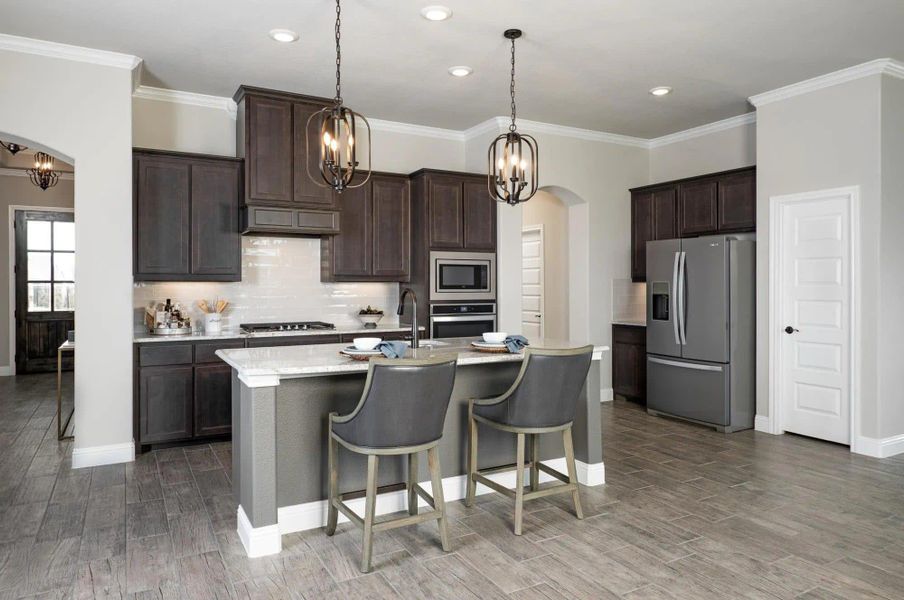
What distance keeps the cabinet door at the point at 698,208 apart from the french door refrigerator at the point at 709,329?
386 millimetres

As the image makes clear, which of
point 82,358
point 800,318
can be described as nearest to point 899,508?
point 800,318

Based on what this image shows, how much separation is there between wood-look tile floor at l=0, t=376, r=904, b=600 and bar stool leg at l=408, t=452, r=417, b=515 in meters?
0.12

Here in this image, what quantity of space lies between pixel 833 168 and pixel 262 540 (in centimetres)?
493

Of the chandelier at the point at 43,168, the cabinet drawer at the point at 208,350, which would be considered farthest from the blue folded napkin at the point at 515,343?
the chandelier at the point at 43,168

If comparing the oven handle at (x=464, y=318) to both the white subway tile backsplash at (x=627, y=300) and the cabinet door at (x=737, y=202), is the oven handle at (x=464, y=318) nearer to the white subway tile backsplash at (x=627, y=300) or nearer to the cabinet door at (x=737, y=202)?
the white subway tile backsplash at (x=627, y=300)

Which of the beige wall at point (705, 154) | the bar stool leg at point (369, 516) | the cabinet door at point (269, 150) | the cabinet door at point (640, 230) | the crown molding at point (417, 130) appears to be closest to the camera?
the bar stool leg at point (369, 516)

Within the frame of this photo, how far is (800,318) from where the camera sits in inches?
208

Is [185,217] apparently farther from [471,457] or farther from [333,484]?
[471,457]

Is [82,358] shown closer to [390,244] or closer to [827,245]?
[390,244]

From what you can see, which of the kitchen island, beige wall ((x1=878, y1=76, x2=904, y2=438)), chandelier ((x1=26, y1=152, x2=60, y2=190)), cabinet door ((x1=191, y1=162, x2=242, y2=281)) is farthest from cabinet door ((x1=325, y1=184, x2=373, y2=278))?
beige wall ((x1=878, y1=76, x2=904, y2=438))

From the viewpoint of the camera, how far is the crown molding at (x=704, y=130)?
6.13m

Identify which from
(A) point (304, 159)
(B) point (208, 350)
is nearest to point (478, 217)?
(A) point (304, 159)

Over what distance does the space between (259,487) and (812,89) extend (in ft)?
16.8

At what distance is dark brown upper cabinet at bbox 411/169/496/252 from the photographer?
595 centimetres
